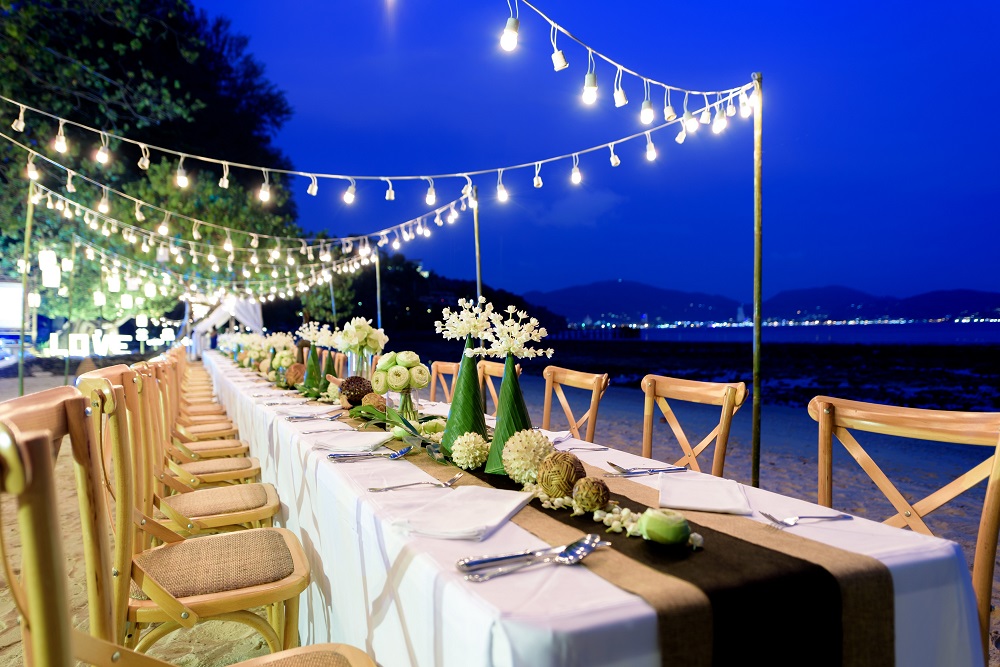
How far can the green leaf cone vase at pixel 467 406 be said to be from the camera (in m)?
1.74

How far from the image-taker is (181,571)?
167 cm

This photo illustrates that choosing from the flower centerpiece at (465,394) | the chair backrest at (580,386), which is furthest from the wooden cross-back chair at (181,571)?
the chair backrest at (580,386)

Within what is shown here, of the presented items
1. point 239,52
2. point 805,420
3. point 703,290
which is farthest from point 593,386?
point 703,290

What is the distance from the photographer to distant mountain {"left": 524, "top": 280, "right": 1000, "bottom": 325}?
70688 millimetres

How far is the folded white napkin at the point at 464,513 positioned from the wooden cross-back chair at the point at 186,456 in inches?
66.3

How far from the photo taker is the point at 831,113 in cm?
8688

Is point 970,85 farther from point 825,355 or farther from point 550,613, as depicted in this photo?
point 550,613

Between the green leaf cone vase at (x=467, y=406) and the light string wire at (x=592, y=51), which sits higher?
the light string wire at (x=592, y=51)

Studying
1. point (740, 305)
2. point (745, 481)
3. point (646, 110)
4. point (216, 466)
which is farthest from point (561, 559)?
point (740, 305)

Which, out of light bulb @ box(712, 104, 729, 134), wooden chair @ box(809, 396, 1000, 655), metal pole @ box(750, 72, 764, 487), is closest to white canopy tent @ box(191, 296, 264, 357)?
light bulb @ box(712, 104, 729, 134)

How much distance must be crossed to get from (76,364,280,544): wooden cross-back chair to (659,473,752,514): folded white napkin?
4.85ft

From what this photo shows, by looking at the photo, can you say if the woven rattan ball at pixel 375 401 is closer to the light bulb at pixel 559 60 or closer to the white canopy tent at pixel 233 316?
the light bulb at pixel 559 60

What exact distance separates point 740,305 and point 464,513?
3254 inches

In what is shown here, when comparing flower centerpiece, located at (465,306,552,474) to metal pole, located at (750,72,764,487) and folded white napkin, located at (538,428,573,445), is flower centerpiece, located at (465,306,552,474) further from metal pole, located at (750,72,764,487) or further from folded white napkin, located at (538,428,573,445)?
metal pole, located at (750,72,764,487)
